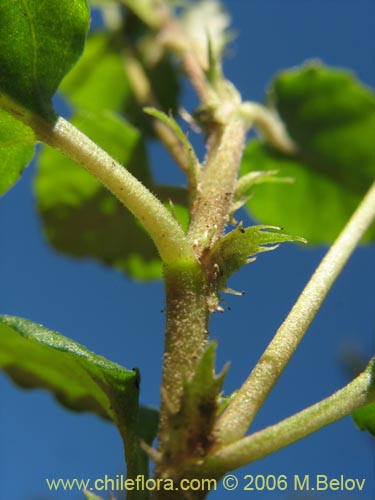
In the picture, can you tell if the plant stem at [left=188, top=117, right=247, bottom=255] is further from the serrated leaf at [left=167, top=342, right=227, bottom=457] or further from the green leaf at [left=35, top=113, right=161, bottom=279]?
the green leaf at [left=35, top=113, right=161, bottom=279]

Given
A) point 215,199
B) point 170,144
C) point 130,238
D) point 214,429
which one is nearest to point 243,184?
point 215,199

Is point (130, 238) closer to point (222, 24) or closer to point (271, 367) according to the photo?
point (222, 24)

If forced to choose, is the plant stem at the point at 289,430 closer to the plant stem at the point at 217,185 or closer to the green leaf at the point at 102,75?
the plant stem at the point at 217,185

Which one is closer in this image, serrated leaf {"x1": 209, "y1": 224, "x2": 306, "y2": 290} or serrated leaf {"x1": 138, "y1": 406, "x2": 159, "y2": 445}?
serrated leaf {"x1": 209, "y1": 224, "x2": 306, "y2": 290}

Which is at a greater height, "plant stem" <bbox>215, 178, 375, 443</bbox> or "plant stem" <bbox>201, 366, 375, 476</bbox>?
"plant stem" <bbox>215, 178, 375, 443</bbox>

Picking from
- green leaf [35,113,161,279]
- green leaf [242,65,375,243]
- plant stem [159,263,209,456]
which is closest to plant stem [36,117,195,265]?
plant stem [159,263,209,456]

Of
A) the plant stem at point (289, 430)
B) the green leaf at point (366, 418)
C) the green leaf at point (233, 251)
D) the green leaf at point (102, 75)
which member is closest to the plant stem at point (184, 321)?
the green leaf at point (233, 251)
